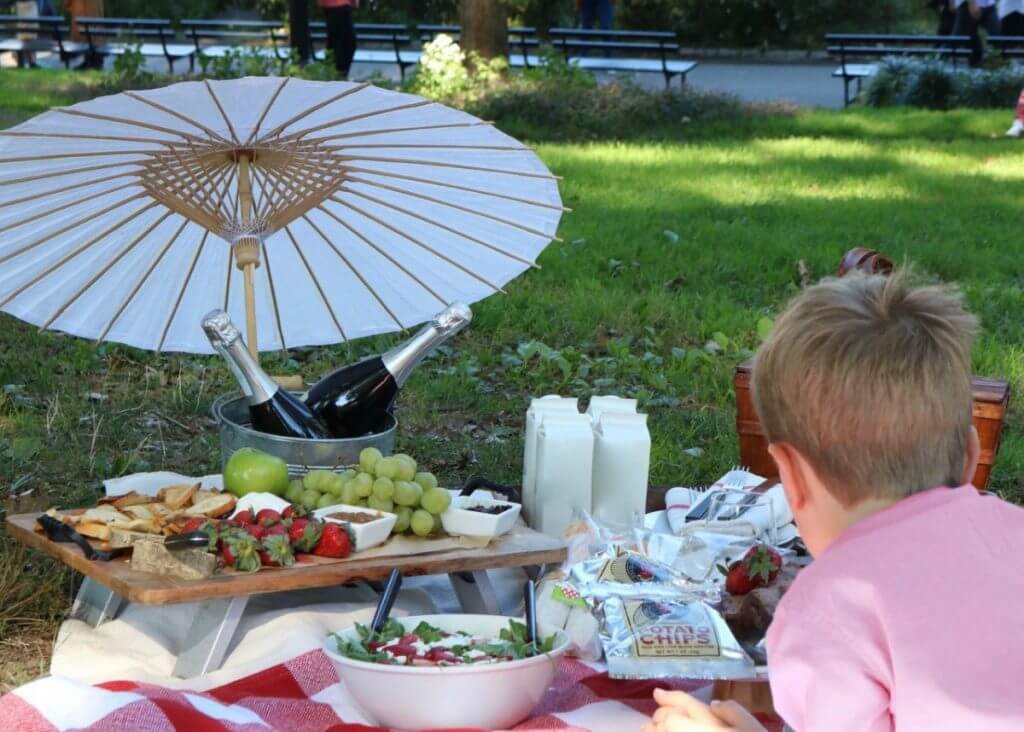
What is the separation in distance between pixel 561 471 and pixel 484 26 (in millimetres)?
9458

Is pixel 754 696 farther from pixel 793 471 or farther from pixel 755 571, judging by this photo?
pixel 793 471

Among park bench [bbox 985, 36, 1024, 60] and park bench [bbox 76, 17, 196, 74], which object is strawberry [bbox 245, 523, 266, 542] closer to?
park bench [bbox 985, 36, 1024, 60]

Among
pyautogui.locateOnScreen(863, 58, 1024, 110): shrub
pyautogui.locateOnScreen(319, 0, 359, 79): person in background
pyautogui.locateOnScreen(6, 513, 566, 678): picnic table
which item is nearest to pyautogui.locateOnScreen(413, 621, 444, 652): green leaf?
pyautogui.locateOnScreen(6, 513, 566, 678): picnic table

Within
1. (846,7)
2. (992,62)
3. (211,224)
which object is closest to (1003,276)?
(211,224)

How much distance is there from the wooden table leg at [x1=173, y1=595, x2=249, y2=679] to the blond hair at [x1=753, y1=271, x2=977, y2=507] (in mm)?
1439

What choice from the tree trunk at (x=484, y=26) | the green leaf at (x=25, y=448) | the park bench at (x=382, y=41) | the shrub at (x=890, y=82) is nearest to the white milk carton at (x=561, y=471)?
the green leaf at (x=25, y=448)

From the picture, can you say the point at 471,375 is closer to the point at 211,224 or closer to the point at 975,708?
the point at 211,224

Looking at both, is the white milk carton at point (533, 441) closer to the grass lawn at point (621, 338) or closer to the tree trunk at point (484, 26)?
the grass lawn at point (621, 338)

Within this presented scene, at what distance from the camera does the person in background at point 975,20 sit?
48.0 feet

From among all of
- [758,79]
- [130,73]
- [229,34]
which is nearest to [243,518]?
[130,73]

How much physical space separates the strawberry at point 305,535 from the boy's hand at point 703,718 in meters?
1.03

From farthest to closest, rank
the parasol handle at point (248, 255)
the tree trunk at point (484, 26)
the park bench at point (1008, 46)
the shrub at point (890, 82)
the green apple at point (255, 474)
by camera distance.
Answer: the park bench at point (1008, 46) < the shrub at point (890, 82) < the tree trunk at point (484, 26) < the parasol handle at point (248, 255) < the green apple at point (255, 474)

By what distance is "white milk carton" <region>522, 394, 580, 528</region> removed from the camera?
348cm

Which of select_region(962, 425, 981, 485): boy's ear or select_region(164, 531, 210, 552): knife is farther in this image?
select_region(164, 531, 210, 552): knife
